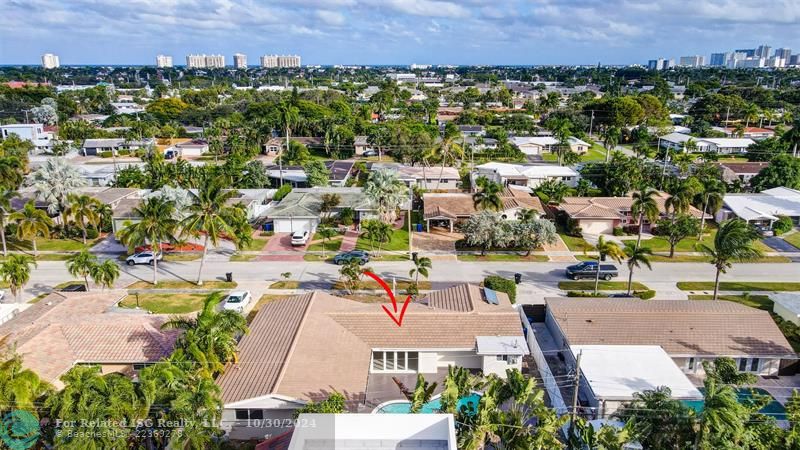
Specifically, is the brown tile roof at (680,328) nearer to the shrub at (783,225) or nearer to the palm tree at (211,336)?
the palm tree at (211,336)

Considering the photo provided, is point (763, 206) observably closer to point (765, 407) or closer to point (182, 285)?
point (765, 407)

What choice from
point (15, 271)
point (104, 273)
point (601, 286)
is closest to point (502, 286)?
point (601, 286)

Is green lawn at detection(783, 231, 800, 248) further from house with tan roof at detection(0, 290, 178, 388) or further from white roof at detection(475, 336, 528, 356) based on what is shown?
house with tan roof at detection(0, 290, 178, 388)

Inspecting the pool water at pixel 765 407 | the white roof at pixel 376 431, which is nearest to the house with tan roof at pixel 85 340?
the white roof at pixel 376 431

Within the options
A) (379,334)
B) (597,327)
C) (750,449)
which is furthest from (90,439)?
(597,327)

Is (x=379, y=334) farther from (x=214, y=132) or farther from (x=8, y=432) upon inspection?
(x=214, y=132)

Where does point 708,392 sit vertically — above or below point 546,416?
above
